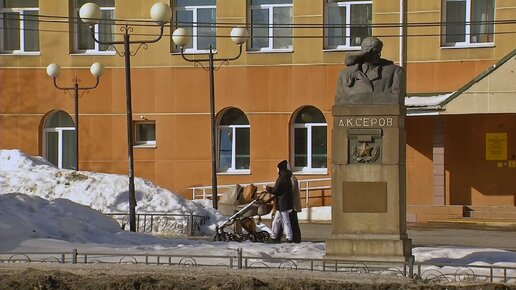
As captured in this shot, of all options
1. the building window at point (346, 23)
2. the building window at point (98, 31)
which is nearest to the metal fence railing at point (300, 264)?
the building window at point (346, 23)

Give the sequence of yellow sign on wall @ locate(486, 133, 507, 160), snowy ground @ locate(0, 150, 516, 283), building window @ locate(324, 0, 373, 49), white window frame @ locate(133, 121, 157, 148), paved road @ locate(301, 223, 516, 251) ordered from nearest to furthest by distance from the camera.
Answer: snowy ground @ locate(0, 150, 516, 283)
paved road @ locate(301, 223, 516, 251)
yellow sign on wall @ locate(486, 133, 507, 160)
building window @ locate(324, 0, 373, 49)
white window frame @ locate(133, 121, 157, 148)

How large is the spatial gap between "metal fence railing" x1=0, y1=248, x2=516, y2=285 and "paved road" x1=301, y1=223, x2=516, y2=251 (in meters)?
8.05

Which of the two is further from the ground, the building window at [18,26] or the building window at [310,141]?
the building window at [18,26]

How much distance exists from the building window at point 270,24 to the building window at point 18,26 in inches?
286

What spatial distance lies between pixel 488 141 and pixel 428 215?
334 centimetres

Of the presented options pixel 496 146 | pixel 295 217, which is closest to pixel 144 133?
pixel 496 146

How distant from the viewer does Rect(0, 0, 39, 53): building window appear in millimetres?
40438

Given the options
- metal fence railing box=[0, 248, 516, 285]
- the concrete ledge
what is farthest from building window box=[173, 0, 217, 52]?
metal fence railing box=[0, 248, 516, 285]

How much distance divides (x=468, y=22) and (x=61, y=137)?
13.8 metres

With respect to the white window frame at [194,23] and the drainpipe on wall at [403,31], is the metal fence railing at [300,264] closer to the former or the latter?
the drainpipe on wall at [403,31]

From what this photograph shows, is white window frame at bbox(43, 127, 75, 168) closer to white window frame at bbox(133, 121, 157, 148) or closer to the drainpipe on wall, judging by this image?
white window frame at bbox(133, 121, 157, 148)

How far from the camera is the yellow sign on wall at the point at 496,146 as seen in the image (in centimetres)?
3619

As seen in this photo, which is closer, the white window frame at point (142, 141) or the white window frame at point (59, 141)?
the white window frame at point (142, 141)

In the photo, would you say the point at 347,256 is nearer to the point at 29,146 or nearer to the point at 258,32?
the point at 258,32
